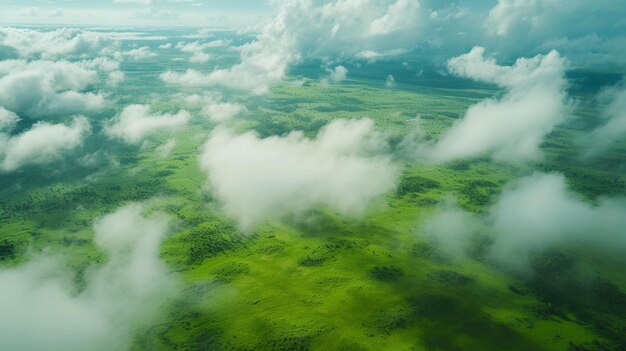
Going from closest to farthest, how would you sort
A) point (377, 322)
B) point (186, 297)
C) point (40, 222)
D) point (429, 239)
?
1. point (377, 322)
2. point (186, 297)
3. point (429, 239)
4. point (40, 222)

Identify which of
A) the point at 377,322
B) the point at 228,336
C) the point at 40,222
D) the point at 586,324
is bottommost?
the point at 40,222

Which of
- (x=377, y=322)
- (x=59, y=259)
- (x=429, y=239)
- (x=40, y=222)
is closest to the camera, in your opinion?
(x=377, y=322)

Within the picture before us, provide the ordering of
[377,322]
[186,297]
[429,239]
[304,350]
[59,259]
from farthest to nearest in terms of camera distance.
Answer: [429,239]
[59,259]
[186,297]
[377,322]
[304,350]

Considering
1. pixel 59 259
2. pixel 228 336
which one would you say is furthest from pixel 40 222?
pixel 228 336

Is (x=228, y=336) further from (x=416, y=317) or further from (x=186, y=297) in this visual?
(x=416, y=317)

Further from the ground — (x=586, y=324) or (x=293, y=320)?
(x=586, y=324)

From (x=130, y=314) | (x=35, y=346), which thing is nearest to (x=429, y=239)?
(x=130, y=314)

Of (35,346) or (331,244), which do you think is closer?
(35,346)

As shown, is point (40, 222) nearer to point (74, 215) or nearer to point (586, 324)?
point (74, 215)

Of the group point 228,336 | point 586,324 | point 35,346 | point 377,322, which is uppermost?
point 586,324
